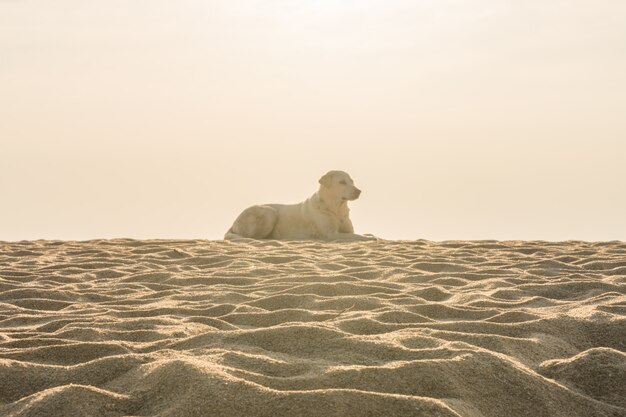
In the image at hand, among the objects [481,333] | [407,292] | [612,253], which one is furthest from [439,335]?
[612,253]

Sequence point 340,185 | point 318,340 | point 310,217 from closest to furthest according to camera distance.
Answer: point 318,340, point 340,185, point 310,217

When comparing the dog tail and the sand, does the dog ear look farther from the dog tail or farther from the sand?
the sand

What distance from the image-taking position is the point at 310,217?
1057 cm

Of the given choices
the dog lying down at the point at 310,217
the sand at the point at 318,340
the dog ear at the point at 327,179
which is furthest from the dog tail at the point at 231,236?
the sand at the point at 318,340

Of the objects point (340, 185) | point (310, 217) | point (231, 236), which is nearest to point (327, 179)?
point (340, 185)

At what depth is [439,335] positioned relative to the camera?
3.07 meters

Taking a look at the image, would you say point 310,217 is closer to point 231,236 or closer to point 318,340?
point 231,236

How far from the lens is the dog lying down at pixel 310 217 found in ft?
34.2

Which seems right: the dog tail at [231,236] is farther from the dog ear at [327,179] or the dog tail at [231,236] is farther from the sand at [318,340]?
the sand at [318,340]

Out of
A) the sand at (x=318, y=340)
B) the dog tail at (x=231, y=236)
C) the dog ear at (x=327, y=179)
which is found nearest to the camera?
the sand at (x=318, y=340)

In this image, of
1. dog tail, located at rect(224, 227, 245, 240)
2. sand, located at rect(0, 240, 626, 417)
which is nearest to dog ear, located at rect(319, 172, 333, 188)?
dog tail, located at rect(224, 227, 245, 240)

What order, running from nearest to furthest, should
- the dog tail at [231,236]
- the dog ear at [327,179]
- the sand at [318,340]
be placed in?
the sand at [318,340], the dog tail at [231,236], the dog ear at [327,179]

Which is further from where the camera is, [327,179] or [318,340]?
[327,179]

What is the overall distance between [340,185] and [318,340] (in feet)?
24.8
